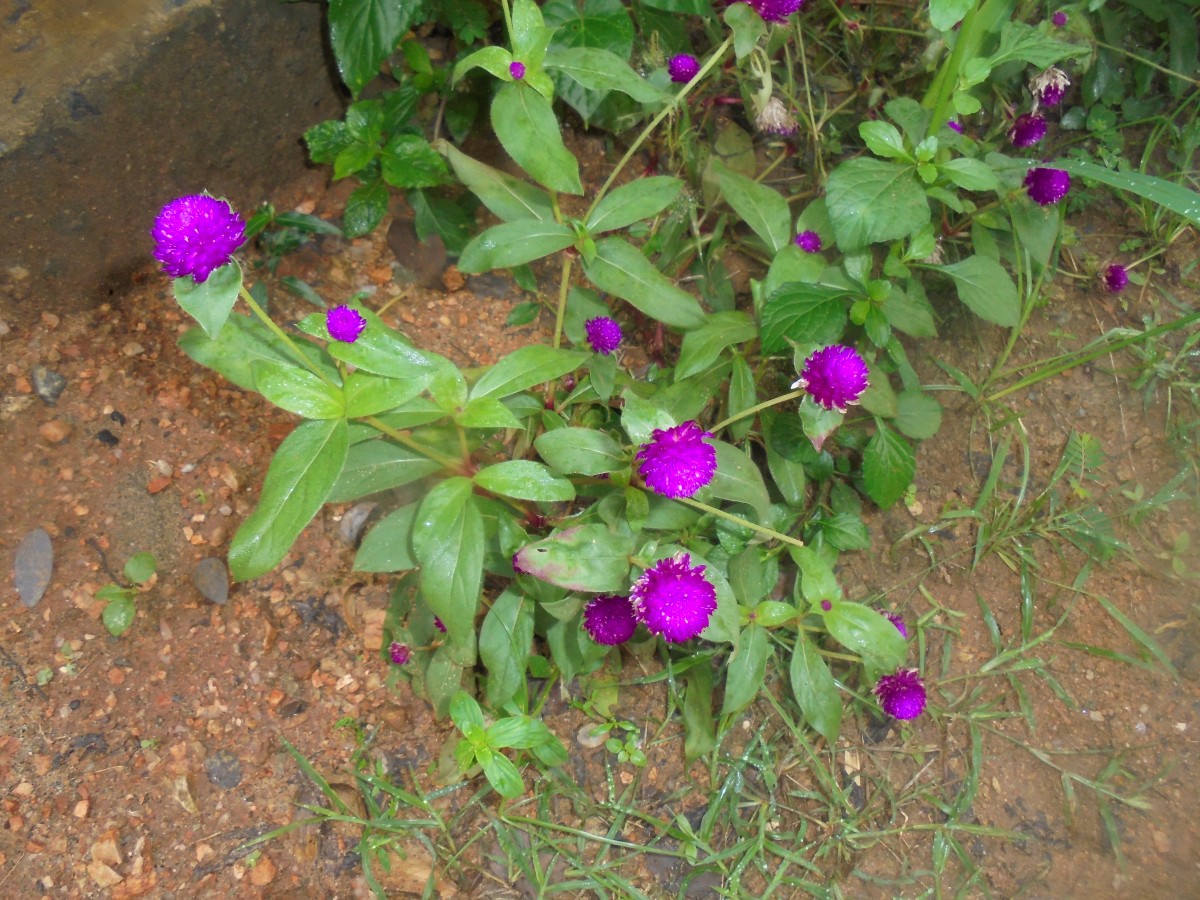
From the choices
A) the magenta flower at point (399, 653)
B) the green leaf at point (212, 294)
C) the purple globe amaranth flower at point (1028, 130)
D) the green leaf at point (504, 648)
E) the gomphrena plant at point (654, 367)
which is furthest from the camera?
the purple globe amaranth flower at point (1028, 130)

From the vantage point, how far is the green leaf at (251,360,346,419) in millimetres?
1240

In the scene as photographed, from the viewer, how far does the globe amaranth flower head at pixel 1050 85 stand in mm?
1933

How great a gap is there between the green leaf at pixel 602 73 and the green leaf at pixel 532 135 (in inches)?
3.5

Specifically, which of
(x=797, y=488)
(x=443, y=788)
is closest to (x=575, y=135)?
(x=797, y=488)

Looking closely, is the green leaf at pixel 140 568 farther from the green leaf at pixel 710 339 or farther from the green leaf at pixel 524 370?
the green leaf at pixel 710 339

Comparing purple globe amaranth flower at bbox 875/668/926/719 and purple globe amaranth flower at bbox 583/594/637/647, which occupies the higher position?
purple globe amaranth flower at bbox 583/594/637/647

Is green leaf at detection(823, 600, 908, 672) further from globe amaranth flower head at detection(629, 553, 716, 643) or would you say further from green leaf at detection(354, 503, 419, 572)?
green leaf at detection(354, 503, 419, 572)

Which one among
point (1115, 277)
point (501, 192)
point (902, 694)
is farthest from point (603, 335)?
point (1115, 277)

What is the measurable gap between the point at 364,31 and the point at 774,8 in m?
0.90

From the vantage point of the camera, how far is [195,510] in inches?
70.6

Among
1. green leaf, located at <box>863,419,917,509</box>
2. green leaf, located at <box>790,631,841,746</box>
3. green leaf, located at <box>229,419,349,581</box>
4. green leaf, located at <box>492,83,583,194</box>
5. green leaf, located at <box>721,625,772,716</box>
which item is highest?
green leaf, located at <box>492,83,583,194</box>

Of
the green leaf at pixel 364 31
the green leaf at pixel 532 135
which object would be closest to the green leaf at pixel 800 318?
the green leaf at pixel 532 135

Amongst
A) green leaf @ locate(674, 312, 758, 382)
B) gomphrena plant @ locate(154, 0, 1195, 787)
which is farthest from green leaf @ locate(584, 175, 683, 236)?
green leaf @ locate(674, 312, 758, 382)

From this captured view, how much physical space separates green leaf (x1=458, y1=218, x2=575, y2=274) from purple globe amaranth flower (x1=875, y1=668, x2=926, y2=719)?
1.06 m
